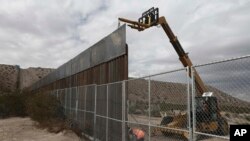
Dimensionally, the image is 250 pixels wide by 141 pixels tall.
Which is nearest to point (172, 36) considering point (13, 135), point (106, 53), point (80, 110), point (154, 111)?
point (106, 53)

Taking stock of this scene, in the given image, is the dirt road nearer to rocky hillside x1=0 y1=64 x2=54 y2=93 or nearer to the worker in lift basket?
the worker in lift basket

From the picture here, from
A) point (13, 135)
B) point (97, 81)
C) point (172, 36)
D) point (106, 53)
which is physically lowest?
point (13, 135)

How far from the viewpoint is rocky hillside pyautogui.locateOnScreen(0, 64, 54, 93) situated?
75188mm

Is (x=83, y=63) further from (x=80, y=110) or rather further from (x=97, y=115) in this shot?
(x=97, y=115)

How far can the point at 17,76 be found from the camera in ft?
256

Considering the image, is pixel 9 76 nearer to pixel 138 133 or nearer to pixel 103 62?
pixel 103 62

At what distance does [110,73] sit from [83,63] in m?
7.73

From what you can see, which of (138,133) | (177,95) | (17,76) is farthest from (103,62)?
→ (17,76)

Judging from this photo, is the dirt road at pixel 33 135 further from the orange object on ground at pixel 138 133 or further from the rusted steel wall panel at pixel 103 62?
the orange object on ground at pixel 138 133

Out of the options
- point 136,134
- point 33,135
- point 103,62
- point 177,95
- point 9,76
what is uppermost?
point 9,76

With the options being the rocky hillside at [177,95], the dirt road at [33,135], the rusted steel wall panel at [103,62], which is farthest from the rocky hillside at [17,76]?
the rocky hillside at [177,95]

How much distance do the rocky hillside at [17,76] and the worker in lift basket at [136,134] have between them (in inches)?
2596

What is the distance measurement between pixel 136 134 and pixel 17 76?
232ft

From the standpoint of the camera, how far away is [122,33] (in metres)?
13.0
